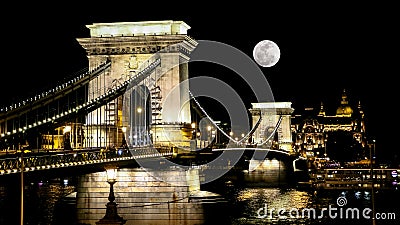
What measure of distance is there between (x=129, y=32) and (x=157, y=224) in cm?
1441

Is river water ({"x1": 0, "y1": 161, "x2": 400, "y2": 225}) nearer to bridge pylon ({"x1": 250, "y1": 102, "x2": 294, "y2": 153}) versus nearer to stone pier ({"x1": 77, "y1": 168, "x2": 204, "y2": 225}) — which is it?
stone pier ({"x1": 77, "y1": 168, "x2": 204, "y2": 225})

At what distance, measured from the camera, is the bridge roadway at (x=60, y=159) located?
75.0 feet

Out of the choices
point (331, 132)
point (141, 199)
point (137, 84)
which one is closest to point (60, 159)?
point (141, 199)

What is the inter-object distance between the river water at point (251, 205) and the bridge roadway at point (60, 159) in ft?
1.63

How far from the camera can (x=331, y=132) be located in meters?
143

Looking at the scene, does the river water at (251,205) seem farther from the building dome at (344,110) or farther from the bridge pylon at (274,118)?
the building dome at (344,110)

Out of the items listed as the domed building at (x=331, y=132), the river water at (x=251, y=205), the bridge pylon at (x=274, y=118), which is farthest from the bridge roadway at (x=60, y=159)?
the domed building at (x=331, y=132)

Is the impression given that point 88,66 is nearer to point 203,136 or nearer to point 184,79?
point 184,79

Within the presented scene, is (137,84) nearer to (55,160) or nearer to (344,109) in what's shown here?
(55,160)

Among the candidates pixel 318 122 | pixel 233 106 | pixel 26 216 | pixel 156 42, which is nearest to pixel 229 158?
pixel 156 42

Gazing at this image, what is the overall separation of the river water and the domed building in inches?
2093

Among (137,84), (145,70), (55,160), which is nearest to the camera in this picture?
(55,160)

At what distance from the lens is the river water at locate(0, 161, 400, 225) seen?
3681 cm

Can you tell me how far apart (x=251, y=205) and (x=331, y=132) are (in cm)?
9808
